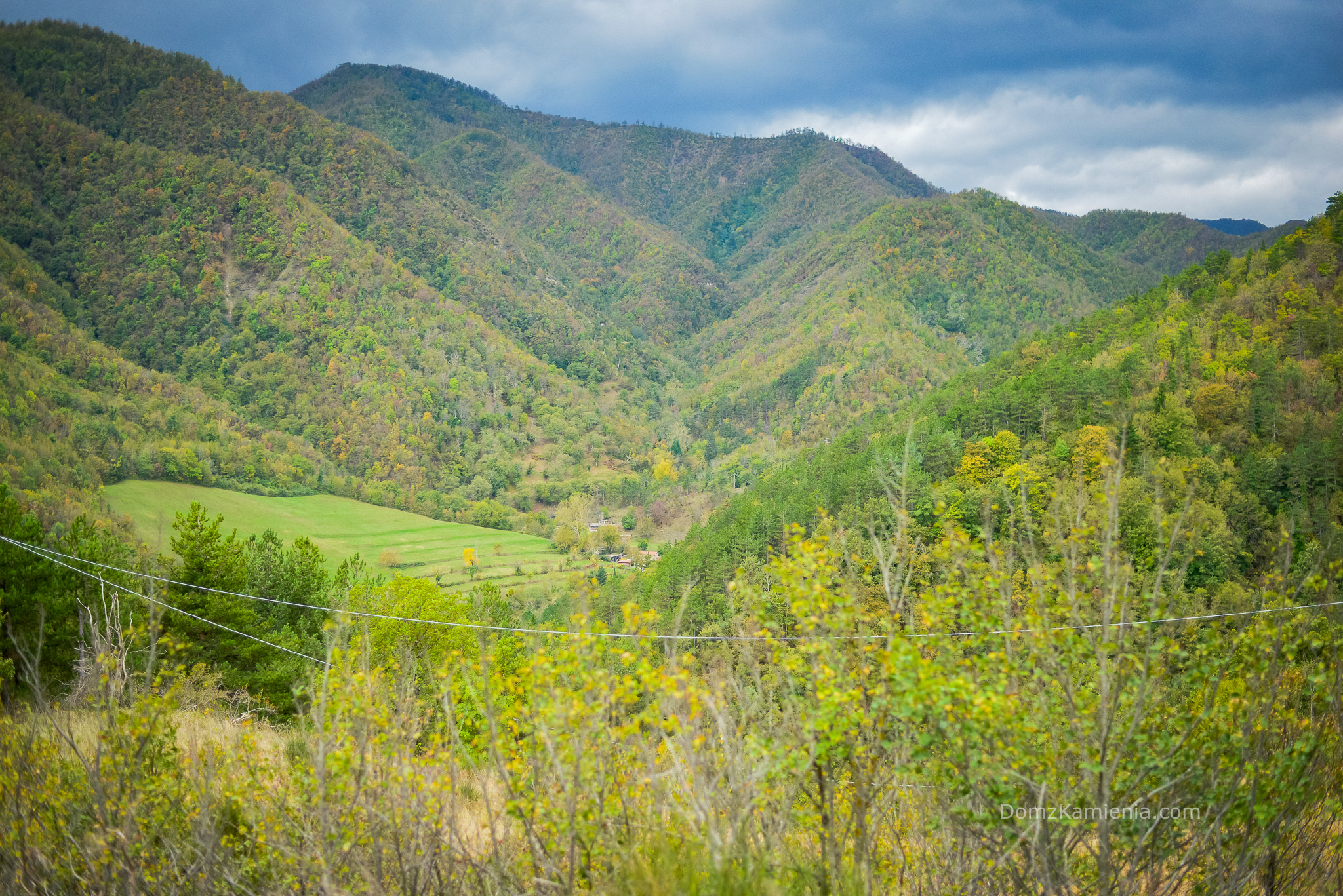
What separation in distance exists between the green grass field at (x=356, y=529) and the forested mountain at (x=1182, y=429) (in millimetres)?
33543

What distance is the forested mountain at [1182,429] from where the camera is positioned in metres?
45.7

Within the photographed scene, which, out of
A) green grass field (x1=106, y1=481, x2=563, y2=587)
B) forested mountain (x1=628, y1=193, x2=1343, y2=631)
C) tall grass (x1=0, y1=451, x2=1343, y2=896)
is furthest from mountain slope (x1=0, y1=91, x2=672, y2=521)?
tall grass (x1=0, y1=451, x2=1343, y2=896)

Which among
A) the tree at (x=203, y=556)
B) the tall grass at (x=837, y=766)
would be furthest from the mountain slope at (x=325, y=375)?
the tall grass at (x=837, y=766)

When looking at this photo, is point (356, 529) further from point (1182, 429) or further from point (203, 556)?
point (1182, 429)

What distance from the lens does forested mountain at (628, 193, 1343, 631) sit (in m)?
45.7

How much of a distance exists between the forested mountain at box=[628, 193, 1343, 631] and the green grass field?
110ft

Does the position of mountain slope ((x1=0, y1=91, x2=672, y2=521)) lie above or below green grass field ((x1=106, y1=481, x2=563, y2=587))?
above

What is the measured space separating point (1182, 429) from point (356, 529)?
111955 millimetres

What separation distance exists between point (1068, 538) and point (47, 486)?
4398 inches

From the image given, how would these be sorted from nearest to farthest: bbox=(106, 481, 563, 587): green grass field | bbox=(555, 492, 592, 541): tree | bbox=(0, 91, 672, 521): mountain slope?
1. bbox=(106, 481, 563, 587): green grass field
2. bbox=(555, 492, 592, 541): tree
3. bbox=(0, 91, 672, 521): mountain slope

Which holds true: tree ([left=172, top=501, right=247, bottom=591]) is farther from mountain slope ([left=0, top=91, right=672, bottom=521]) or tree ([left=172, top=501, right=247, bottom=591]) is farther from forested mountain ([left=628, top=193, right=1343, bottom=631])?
mountain slope ([left=0, top=91, right=672, bottom=521])

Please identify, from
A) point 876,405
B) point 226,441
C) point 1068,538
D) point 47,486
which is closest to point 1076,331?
point 876,405

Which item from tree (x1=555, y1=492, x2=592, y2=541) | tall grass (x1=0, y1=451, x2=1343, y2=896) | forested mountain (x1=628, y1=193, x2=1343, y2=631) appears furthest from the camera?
tree (x1=555, y1=492, x2=592, y2=541)

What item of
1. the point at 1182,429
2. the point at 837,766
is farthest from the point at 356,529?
the point at 837,766
